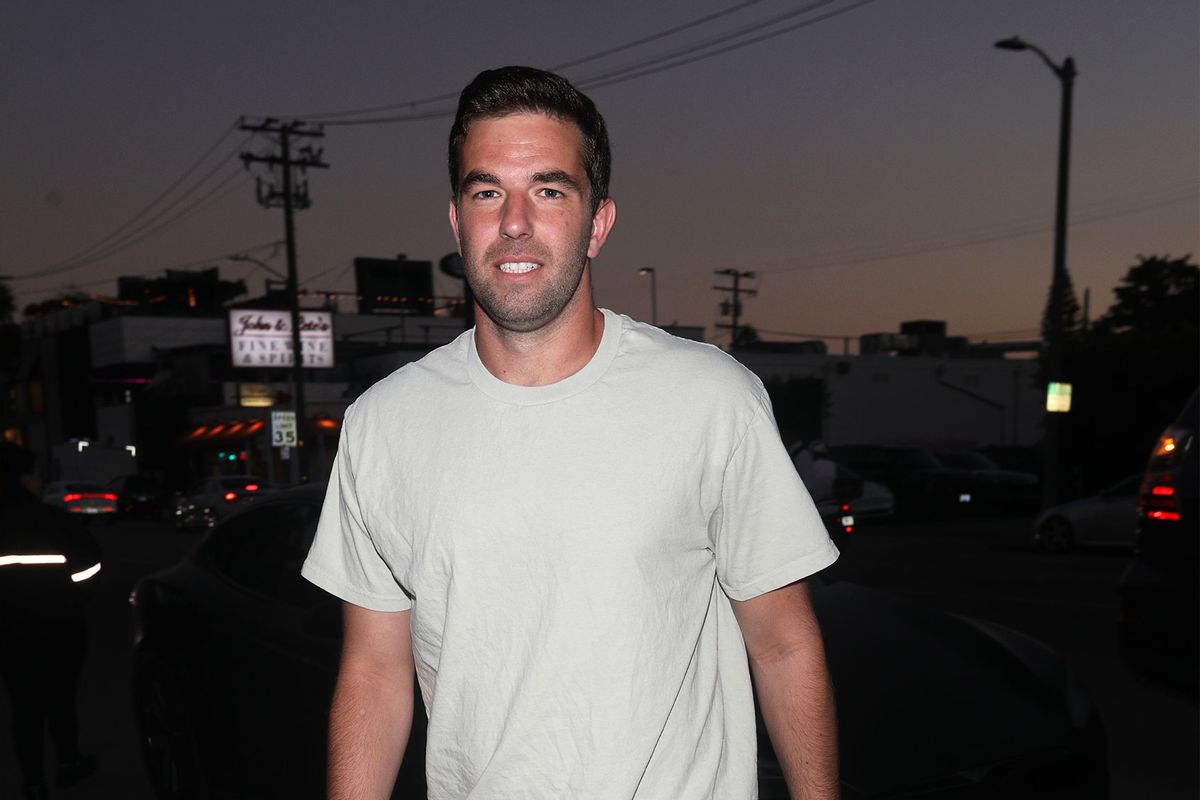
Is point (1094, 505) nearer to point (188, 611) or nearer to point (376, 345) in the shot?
point (188, 611)

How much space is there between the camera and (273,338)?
164 ft

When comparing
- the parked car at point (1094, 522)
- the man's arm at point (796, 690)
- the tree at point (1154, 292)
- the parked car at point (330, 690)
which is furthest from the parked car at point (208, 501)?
the tree at point (1154, 292)

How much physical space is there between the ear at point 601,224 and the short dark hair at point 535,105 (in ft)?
0.11

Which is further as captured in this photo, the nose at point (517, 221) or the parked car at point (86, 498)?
the parked car at point (86, 498)

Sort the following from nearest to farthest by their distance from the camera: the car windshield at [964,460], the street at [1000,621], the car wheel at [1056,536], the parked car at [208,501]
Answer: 1. the street at [1000,621]
2. the car wheel at [1056,536]
3. the car windshield at [964,460]
4. the parked car at [208,501]

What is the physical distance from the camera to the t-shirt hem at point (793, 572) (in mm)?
2047

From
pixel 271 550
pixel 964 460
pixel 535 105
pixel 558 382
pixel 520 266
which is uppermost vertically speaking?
pixel 535 105

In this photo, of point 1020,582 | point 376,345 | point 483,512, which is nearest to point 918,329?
point 376,345

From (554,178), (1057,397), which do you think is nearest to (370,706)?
(554,178)

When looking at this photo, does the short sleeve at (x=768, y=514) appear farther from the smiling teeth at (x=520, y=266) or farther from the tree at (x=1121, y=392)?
the tree at (x=1121, y=392)

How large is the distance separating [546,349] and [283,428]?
3699 centimetres

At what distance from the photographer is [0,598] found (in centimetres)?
568

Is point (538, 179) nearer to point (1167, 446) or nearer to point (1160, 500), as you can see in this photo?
point (1160, 500)

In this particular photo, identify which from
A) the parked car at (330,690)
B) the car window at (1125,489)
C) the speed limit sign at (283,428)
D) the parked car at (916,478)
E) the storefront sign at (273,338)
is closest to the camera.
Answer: the parked car at (330,690)
